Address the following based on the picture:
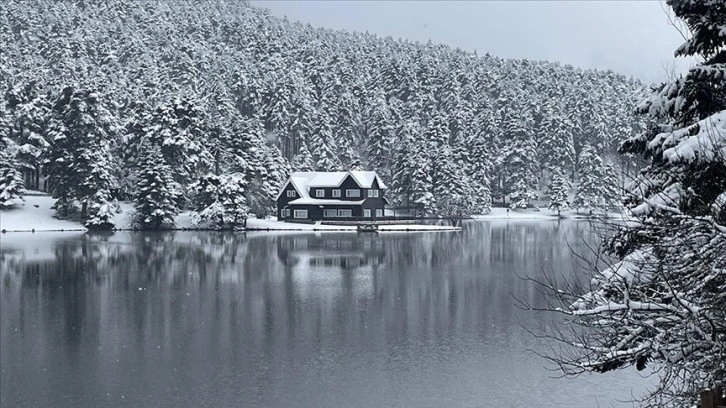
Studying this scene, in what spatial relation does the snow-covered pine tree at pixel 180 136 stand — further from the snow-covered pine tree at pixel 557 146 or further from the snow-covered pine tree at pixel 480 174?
the snow-covered pine tree at pixel 557 146

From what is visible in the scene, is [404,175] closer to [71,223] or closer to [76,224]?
[76,224]

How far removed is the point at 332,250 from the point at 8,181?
3606cm

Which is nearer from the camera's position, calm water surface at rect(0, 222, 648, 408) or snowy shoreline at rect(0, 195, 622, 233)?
calm water surface at rect(0, 222, 648, 408)

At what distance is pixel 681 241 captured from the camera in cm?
729

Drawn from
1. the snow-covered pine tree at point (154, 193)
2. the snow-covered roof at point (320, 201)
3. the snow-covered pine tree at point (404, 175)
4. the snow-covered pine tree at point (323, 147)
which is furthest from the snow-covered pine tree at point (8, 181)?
the snow-covered pine tree at point (404, 175)

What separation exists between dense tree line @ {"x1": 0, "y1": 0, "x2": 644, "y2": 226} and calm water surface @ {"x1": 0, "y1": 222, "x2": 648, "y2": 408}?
2808 cm

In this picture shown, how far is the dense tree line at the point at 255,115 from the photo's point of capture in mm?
72188

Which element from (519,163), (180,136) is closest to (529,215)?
(519,163)

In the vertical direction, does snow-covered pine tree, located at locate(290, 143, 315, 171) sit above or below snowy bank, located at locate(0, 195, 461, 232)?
above

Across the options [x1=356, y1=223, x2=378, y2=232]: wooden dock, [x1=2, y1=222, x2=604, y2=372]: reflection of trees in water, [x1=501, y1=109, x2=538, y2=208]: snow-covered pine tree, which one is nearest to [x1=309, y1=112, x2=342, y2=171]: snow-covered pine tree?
[x1=356, y1=223, x2=378, y2=232]: wooden dock

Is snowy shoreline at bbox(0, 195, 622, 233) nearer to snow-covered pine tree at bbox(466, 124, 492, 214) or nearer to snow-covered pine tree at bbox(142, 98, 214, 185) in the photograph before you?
snow-covered pine tree at bbox(142, 98, 214, 185)

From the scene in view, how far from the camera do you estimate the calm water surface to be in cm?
1766

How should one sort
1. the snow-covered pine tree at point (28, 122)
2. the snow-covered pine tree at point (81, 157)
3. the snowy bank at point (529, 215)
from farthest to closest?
1. the snowy bank at point (529, 215)
2. the snow-covered pine tree at point (28, 122)
3. the snow-covered pine tree at point (81, 157)

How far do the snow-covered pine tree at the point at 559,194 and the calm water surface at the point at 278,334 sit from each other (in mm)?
51366
